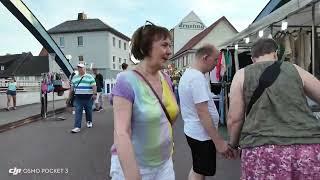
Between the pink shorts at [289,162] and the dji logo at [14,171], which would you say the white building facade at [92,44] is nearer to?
the dji logo at [14,171]

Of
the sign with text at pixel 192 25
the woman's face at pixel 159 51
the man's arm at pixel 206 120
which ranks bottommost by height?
the man's arm at pixel 206 120

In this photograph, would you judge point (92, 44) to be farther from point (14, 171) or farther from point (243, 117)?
point (243, 117)

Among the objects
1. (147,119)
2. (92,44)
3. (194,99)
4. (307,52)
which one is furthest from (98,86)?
(92,44)

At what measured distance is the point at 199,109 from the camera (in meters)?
3.95

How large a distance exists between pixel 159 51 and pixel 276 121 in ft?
3.01

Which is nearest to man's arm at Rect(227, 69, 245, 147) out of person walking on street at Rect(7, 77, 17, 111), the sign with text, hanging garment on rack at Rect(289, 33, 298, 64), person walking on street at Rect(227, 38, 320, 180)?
person walking on street at Rect(227, 38, 320, 180)

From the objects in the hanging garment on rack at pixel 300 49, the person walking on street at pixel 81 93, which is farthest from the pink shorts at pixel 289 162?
the person walking on street at pixel 81 93

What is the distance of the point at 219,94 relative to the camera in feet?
37.2

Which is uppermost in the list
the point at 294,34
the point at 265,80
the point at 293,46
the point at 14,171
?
the point at 294,34

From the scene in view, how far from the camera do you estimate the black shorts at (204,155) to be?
4.23 meters

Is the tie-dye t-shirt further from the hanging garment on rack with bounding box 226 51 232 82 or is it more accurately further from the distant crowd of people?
the hanging garment on rack with bounding box 226 51 232 82

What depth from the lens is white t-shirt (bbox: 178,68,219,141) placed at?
4.02 metres

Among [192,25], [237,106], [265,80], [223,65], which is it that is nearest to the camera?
[265,80]

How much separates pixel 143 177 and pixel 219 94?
8.76 metres
